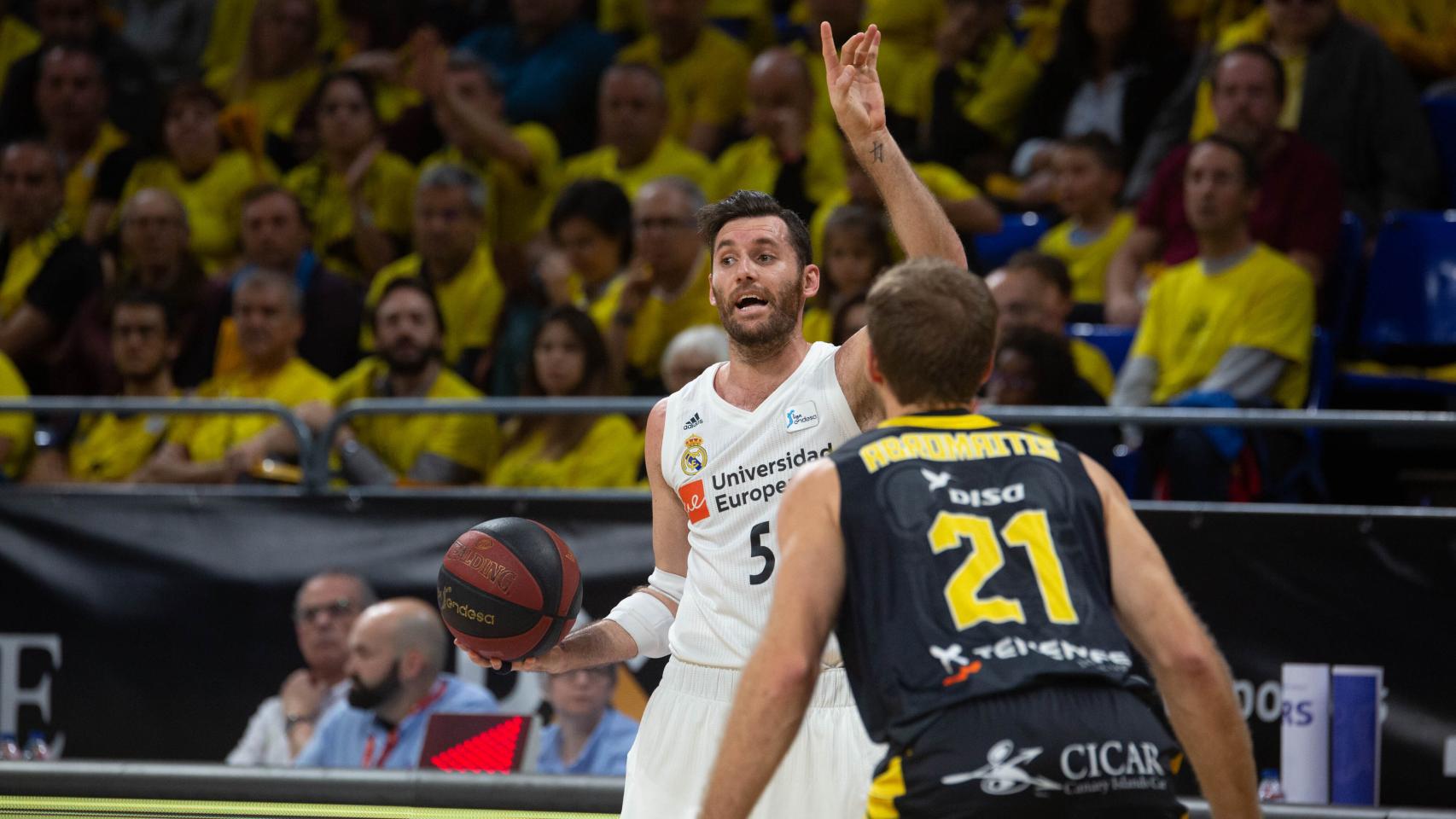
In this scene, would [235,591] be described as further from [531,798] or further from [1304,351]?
[1304,351]

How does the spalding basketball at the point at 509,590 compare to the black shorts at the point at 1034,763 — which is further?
the spalding basketball at the point at 509,590

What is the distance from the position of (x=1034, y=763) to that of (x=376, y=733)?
427 cm

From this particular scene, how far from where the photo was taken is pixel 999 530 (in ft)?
9.18

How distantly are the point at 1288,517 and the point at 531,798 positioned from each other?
282 centimetres

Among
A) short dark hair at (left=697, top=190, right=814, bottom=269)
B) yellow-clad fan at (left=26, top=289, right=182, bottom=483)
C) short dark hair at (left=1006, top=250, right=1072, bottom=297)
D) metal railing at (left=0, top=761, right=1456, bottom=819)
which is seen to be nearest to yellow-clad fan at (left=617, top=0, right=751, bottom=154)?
short dark hair at (left=1006, top=250, right=1072, bottom=297)

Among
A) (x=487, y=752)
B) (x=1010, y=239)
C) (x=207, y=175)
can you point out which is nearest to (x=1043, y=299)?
(x=1010, y=239)

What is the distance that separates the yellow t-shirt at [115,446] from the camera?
8.02 meters

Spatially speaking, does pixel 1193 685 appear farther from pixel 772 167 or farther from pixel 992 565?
pixel 772 167

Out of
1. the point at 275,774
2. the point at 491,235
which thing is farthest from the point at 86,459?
the point at 275,774

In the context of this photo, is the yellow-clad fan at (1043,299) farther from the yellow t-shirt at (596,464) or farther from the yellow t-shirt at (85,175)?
the yellow t-shirt at (85,175)

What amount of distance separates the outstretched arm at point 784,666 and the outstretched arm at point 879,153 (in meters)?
1.07

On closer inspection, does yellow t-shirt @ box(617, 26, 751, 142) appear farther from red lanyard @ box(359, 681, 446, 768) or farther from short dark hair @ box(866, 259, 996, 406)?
short dark hair @ box(866, 259, 996, 406)

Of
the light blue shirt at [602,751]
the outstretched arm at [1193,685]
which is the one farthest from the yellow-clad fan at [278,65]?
the outstretched arm at [1193,685]

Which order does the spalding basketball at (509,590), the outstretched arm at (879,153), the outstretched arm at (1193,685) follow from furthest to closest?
the spalding basketball at (509,590)
the outstretched arm at (879,153)
the outstretched arm at (1193,685)
